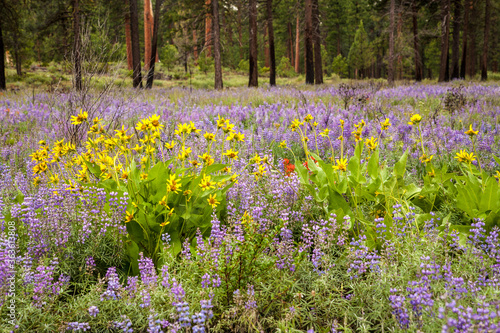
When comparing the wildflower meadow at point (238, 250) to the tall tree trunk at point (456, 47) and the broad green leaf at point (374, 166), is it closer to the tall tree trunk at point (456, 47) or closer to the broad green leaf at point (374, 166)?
the broad green leaf at point (374, 166)

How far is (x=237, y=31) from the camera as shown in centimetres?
3375

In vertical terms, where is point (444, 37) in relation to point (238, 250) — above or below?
above

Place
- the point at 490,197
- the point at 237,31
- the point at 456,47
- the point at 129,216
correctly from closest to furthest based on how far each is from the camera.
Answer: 1. the point at 129,216
2. the point at 490,197
3. the point at 456,47
4. the point at 237,31

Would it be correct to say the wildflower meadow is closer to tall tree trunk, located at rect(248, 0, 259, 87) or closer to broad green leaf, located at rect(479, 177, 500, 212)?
broad green leaf, located at rect(479, 177, 500, 212)

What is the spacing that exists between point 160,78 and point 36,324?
28.5 meters

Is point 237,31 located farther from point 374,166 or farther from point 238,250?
point 238,250

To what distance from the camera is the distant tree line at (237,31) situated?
16.8m

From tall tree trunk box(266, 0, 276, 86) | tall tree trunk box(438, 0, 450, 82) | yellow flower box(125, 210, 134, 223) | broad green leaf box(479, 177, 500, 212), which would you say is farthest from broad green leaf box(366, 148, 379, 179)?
tall tree trunk box(438, 0, 450, 82)

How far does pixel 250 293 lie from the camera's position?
1.75 metres

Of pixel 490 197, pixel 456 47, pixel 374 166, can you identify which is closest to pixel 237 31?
pixel 456 47

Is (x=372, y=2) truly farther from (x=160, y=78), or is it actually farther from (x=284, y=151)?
(x=284, y=151)

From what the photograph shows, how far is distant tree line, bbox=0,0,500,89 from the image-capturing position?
55.2 feet

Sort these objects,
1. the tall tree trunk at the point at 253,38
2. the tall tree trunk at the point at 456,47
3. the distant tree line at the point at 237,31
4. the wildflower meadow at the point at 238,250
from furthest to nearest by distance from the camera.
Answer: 1. the tall tree trunk at the point at 456,47
2. the tall tree trunk at the point at 253,38
3. the distant tree line at the point at 237,31
4. the wildflower meadow at the point at 238,250

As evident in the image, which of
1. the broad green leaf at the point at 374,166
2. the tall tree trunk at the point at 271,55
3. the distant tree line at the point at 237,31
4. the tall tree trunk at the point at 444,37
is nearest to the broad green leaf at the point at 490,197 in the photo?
the broad green leaf at the point at 374,166
